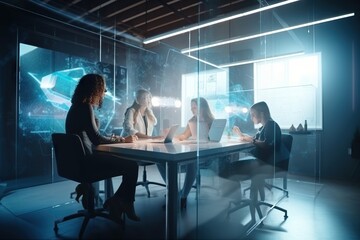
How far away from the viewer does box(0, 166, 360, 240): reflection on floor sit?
5.83 feet

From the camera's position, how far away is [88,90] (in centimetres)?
204

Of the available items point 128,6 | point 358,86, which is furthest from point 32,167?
point 358,86

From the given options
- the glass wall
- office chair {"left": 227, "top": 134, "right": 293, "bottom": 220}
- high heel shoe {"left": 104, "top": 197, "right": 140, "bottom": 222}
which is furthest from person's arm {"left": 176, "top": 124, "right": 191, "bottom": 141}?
high heel shoe {"left": 104, "top": 197, "right": 140, "bottom": 222}

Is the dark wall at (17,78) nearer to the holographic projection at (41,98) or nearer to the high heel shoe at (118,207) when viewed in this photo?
the holographic projection at (41,98)

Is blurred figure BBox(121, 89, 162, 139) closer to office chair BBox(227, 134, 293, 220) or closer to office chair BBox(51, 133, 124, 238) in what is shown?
office chair BBox(51, 133, 124, 238)

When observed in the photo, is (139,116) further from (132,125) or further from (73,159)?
(73,159)

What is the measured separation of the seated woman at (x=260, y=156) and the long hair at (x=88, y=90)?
1355 millimetres

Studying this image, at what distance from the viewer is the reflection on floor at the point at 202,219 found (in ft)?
5.83

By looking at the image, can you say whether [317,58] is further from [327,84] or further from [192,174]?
[192,174]

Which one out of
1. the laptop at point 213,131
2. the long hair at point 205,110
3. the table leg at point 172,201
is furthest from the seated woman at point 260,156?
the table leg at point 172,201

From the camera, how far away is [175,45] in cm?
470

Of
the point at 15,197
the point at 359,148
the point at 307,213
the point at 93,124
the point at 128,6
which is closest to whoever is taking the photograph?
the point at 93,124

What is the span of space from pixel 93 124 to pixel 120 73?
295 centimetres

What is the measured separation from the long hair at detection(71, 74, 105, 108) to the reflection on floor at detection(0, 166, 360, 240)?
113cm
